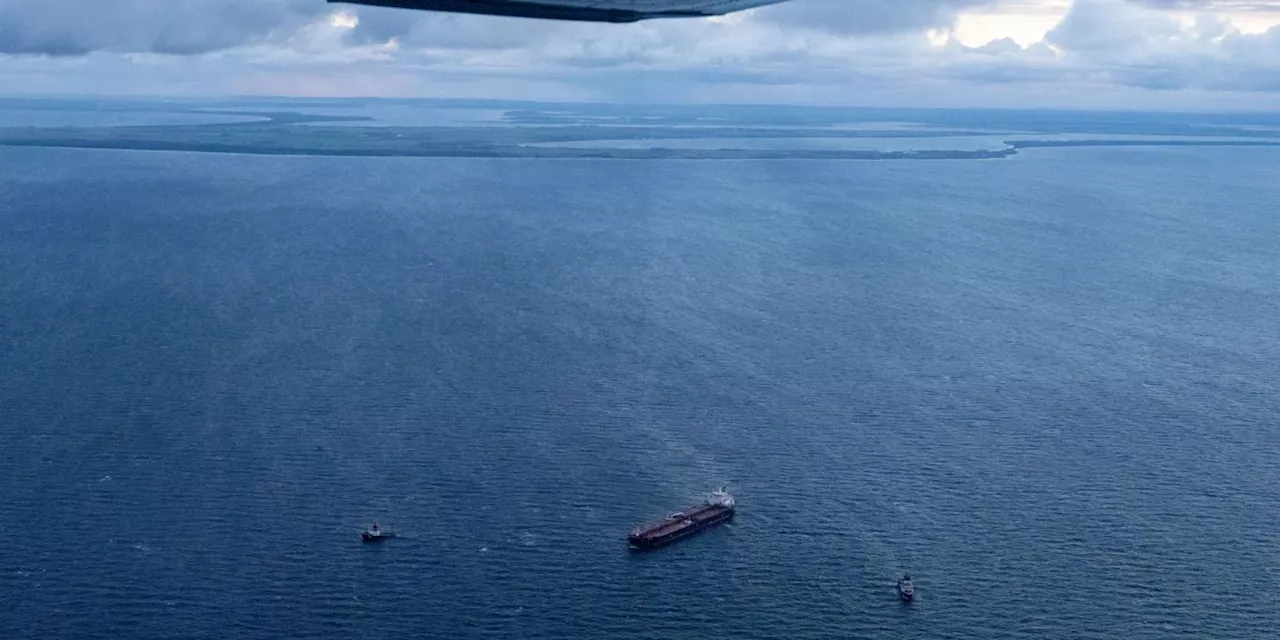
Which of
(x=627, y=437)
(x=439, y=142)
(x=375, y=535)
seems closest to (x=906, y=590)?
(x=627, y=437)

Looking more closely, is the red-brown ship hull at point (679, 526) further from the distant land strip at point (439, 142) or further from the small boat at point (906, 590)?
the distant land strip at point (439, 142)

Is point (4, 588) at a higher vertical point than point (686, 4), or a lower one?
lower

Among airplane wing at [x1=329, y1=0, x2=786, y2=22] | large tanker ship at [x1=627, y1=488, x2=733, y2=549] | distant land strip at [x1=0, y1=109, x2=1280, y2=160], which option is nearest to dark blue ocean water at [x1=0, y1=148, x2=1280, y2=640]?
large tanker ship at [x1=627, y1=488, x2=733, y2=549]

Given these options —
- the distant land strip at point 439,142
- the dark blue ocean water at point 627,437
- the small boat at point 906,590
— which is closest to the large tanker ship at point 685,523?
the dark blue ocean water at point 627,437

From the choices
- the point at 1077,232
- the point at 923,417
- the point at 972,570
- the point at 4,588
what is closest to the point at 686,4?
the point at 972,570

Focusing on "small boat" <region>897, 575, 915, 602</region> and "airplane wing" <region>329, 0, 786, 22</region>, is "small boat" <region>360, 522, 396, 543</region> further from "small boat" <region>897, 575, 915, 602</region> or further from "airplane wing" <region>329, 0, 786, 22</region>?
"airplane wing" <region>329, 0, 786, 22</region>

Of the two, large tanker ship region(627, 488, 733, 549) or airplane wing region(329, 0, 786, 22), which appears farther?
large tanker ship region(627, 488, 733, 549)

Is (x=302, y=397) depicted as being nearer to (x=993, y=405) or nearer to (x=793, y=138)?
(x=993, y=405)
